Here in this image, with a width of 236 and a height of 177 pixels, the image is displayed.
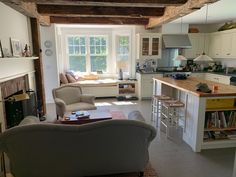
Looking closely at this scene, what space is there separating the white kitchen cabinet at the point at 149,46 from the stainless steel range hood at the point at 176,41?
25cm

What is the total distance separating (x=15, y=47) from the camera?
3459mm

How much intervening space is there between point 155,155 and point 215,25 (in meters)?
5.72

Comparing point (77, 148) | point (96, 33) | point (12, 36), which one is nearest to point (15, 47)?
point (12, 36)

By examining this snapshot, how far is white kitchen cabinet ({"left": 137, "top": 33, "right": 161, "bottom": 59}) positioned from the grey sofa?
174 inches

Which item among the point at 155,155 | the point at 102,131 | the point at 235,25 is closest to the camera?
the point at 102,131

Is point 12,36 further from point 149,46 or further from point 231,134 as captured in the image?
point 231,134

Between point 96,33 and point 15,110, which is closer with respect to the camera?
point 15,110

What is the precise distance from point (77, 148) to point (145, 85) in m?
4.45

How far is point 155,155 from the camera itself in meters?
2.87

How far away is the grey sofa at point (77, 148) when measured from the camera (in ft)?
5.93

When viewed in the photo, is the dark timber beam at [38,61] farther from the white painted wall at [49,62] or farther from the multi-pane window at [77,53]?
the multi-pane window at [77,53]

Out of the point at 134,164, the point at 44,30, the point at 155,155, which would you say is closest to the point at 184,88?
the point at 155,155

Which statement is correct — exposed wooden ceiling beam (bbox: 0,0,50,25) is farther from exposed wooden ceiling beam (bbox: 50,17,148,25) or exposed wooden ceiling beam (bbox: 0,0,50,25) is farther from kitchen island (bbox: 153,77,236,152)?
kitchen island (bbox: 153,77,236,152)

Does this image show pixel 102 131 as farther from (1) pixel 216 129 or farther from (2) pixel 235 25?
(2) pixel 235 25
